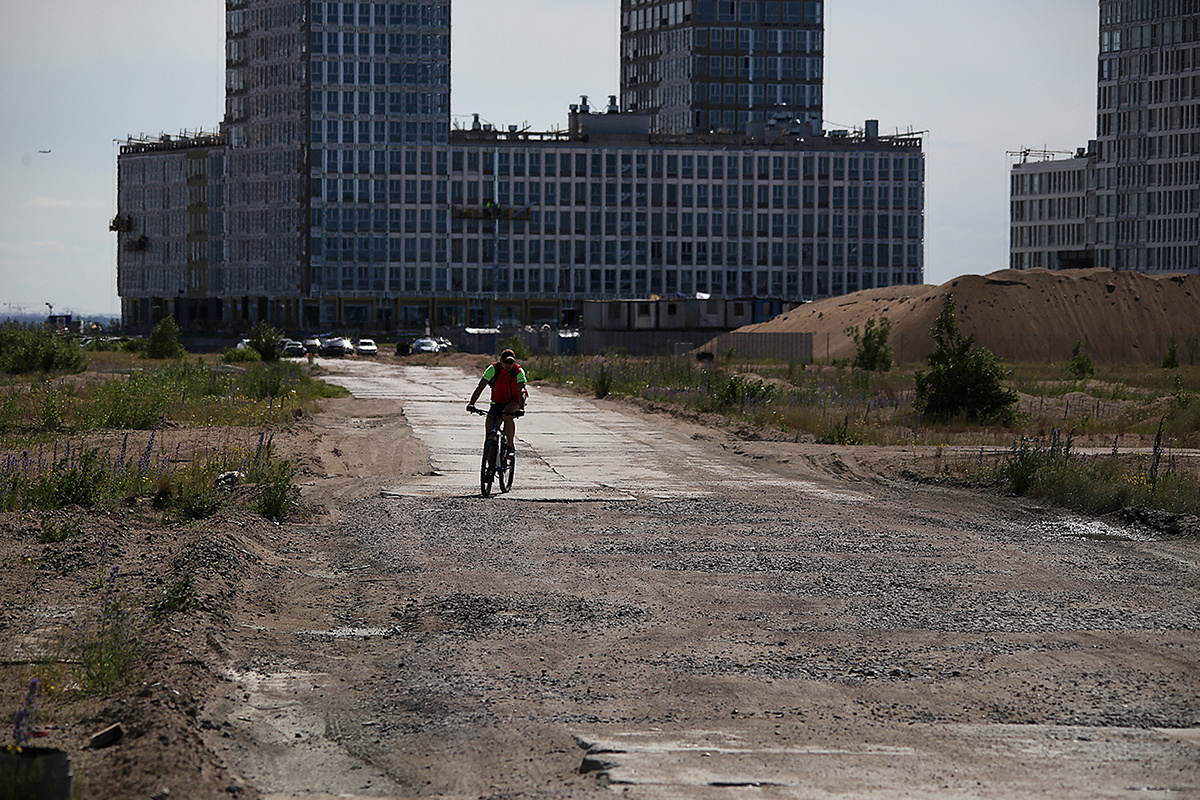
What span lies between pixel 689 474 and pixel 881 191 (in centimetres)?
12810

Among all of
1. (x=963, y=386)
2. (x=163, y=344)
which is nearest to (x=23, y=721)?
(x=963, y=386)

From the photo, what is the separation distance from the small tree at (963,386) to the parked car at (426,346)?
67811 millimetres

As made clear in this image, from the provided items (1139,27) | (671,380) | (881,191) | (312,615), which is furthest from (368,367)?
(1139,27)

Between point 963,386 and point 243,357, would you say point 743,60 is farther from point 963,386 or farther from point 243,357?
point 963,386

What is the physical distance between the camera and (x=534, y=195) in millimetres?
142250

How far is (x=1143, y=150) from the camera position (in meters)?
156

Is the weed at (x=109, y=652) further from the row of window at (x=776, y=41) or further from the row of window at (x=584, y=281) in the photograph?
the row of window at (x=776, y=41)

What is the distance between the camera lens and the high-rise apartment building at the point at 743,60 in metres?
165

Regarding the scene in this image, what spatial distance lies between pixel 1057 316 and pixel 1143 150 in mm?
92020

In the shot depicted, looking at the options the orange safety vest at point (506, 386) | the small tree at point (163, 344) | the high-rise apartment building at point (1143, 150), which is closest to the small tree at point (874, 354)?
the small tree at point (163, 344)

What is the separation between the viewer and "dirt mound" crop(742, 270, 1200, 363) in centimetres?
7169

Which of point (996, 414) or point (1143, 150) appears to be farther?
point (1143, 150)

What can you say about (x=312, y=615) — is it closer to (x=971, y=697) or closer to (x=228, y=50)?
(x=971, y=697)

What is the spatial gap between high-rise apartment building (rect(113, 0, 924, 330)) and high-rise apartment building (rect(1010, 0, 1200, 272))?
85.5ft
